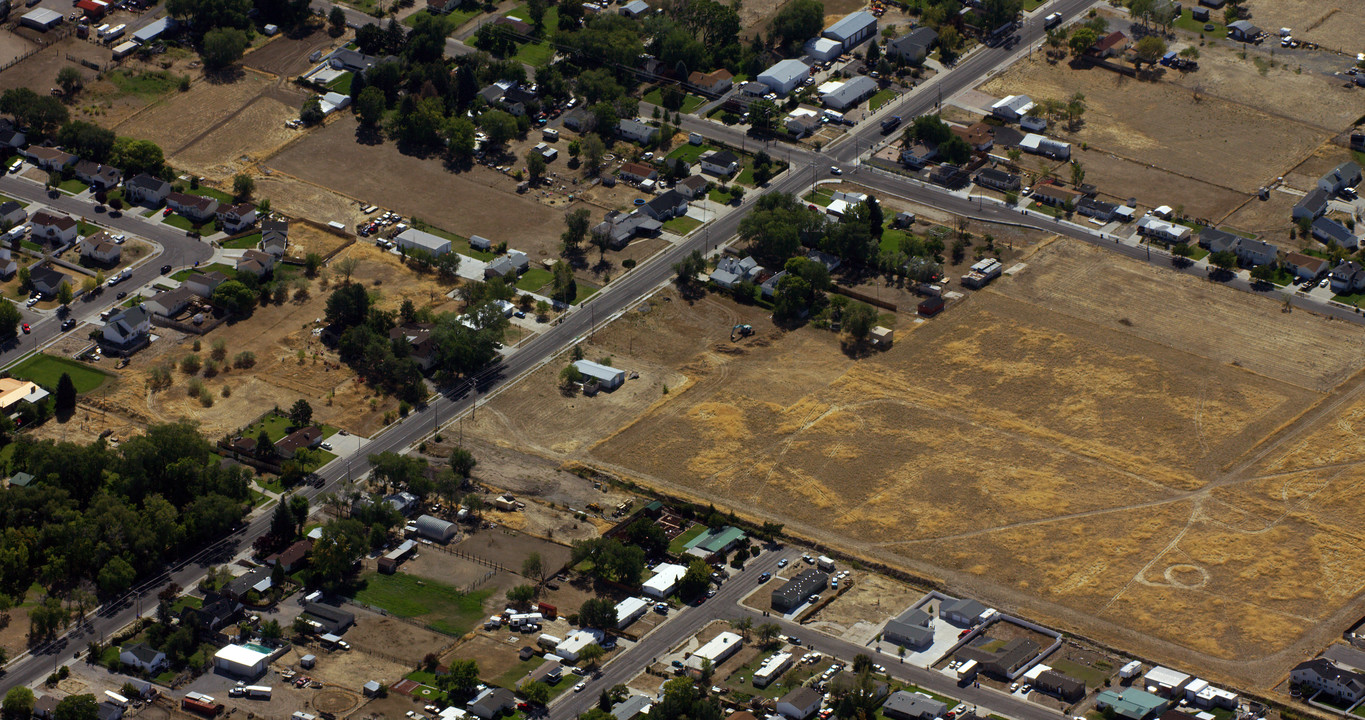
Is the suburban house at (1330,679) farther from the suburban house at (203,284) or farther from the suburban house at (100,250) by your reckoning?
the suburban house at (100,250)

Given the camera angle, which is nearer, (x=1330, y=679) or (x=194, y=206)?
(x=1330, y=679)

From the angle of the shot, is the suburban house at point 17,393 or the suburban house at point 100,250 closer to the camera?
the suburban house at point 17,393

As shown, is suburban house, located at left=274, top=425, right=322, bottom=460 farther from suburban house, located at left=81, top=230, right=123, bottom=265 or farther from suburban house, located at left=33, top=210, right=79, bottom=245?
suburban house, located at left=33, top=210, right=79, bottom=245

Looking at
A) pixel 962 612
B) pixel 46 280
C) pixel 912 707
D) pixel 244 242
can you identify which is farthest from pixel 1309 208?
pixel 46 280

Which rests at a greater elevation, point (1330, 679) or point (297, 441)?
point (1330, 679)

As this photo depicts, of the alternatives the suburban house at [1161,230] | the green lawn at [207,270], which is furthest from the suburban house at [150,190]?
the suburban house at [1161,230]

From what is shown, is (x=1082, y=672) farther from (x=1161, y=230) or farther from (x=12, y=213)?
(x=12, y=213)
